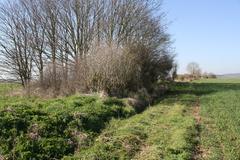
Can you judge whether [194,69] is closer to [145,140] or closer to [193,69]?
[193,69]

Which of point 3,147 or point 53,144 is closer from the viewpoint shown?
point 3,147

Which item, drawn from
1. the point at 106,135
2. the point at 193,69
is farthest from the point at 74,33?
the point at 193,69

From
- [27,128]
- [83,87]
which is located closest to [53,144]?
[27,128]

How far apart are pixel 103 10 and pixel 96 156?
29734 mm

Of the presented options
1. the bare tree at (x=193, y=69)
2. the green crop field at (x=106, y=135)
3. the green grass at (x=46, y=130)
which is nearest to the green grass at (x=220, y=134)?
the green crop field at (x=106, y=135)

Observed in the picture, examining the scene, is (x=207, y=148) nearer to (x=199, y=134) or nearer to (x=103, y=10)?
(x=199, y=134)

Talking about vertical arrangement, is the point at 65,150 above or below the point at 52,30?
below

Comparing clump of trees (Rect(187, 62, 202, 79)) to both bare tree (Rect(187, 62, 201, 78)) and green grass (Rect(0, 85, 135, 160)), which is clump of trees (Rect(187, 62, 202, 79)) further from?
green grass (Rect(0, 85, 135, 160))

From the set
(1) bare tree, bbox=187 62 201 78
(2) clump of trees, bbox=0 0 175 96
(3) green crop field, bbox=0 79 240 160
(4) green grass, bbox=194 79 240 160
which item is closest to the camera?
(3) green crop field, bbox=0 79 240 160

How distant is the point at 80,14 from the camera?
39.0 metres

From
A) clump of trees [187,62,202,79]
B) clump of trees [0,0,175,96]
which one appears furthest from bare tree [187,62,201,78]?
clump of trees [0,0,175,96]

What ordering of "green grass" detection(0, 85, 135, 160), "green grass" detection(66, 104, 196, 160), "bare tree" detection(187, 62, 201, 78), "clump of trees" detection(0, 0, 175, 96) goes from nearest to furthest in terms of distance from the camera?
"green grass" detection(0, 85, 135, 160) < "green grass" detection(66, 104, 196, 160) < "clump of trees" detection(0, 0, 175, 96) < "bare tree" detection(187, 62, 201, 78)

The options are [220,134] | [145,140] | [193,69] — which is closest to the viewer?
[145,140]

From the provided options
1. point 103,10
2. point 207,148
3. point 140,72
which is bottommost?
point 207,148
